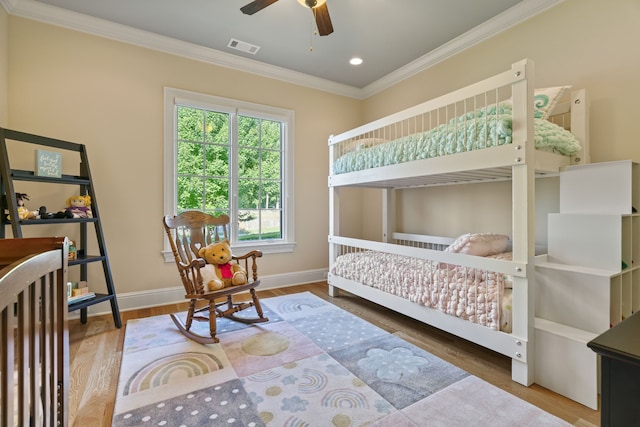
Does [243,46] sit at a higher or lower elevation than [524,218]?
higher

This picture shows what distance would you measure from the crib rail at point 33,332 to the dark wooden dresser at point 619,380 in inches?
45.6

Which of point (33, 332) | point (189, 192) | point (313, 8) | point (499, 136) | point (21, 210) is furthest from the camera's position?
point (189, 192)

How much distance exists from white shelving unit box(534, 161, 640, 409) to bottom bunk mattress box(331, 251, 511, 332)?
0.20 m

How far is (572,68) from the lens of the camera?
88.5 inches

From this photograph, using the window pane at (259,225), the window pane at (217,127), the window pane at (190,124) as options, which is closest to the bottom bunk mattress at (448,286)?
the window pane at (259,225)

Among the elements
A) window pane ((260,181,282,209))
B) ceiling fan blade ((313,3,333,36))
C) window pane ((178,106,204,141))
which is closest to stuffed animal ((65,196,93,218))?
window pane ((178,106,204,141))

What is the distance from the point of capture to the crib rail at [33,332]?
0.58 meters

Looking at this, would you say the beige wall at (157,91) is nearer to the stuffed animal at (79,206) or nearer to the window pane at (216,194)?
the stuffed animal at (79,206)

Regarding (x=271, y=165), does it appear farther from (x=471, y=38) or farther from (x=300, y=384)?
(x=300, y=384)

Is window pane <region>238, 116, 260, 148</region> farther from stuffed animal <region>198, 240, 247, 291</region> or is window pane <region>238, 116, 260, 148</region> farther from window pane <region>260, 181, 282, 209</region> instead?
stuffed animal <region>198, 240, 247, 291</region>

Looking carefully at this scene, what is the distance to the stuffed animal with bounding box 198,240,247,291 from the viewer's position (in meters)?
2.36

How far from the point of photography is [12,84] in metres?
2.40

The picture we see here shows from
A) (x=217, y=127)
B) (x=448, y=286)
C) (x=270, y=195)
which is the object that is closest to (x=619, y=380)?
(x=448, y=286)

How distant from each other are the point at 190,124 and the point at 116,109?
662 mm
